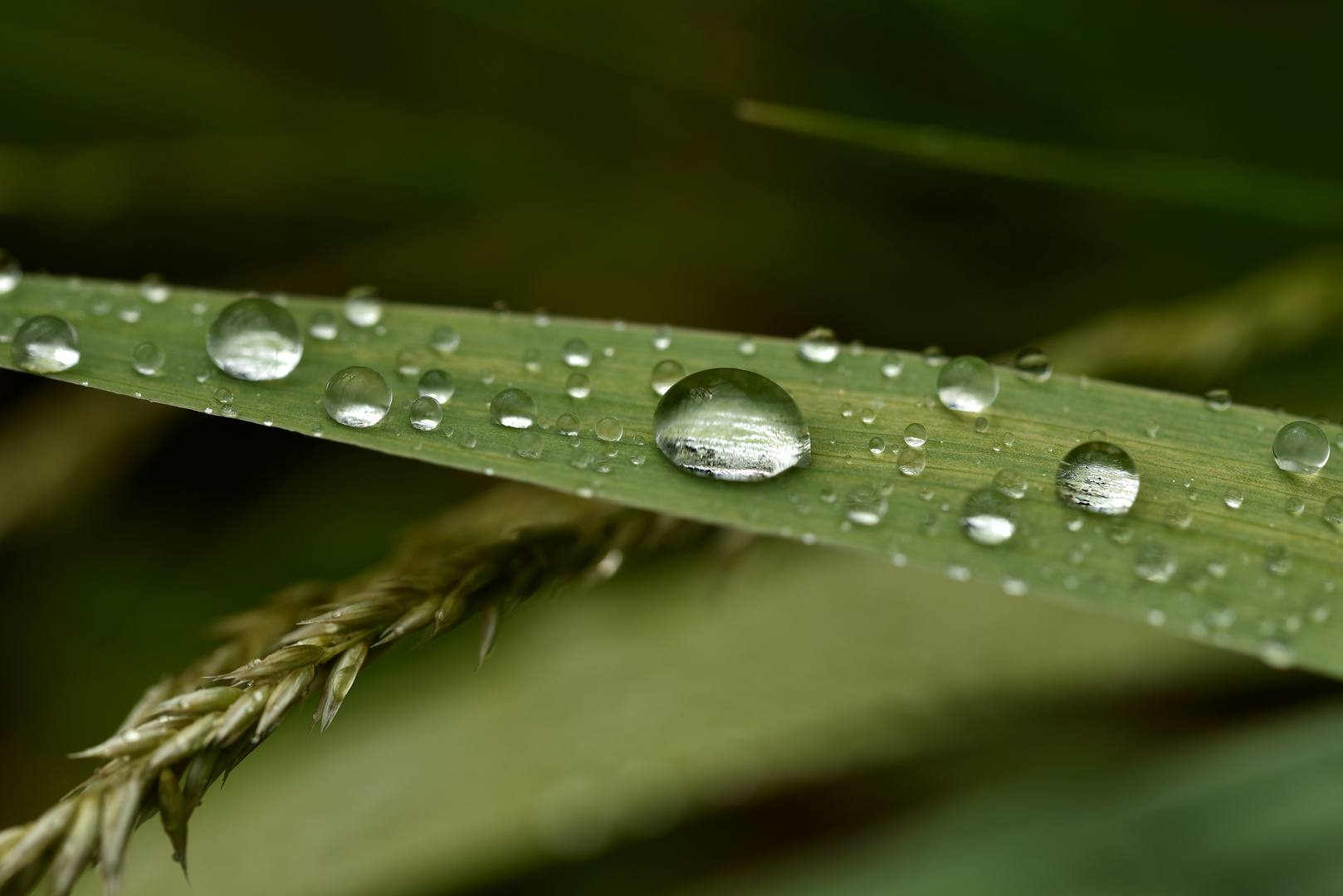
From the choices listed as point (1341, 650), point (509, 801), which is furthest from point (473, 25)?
point (1341, 650)

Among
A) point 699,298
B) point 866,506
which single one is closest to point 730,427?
point 866,506

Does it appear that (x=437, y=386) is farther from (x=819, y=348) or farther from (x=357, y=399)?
(x=819, y=348)

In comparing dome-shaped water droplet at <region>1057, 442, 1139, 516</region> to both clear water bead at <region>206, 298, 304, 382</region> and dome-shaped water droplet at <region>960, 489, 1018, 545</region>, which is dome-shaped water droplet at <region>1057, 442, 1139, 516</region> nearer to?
dome-shaped water droplet at <region>960, 489, 1018, 545</region>

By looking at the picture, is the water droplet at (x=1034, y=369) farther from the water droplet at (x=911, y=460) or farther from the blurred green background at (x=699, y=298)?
the blurred green background at (x=699, y=298)

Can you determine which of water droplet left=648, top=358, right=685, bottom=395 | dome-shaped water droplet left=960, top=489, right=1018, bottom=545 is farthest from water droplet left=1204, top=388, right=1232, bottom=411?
water droplet left=648, top=358, right=685, bottom=395

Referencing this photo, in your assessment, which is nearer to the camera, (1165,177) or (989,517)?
(989,517)

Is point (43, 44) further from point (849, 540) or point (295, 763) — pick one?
point (849, 540)
